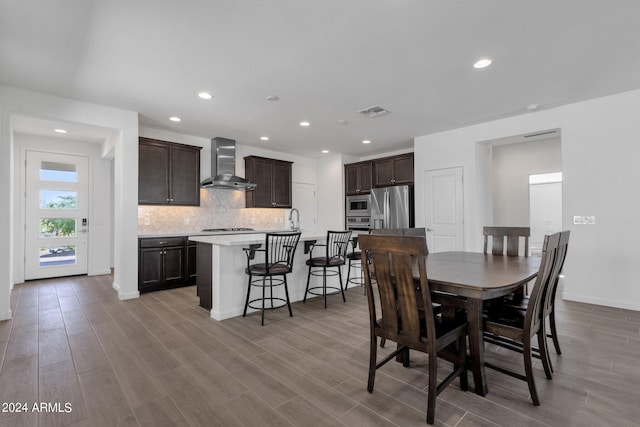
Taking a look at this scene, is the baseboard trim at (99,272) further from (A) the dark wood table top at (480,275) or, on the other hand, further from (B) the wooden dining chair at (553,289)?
(B) the wooden dining chair at (553,289)

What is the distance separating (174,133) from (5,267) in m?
3.05

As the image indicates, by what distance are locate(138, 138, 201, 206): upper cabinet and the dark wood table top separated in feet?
14.2

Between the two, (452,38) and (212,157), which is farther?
(212,157)

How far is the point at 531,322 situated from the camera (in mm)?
1862

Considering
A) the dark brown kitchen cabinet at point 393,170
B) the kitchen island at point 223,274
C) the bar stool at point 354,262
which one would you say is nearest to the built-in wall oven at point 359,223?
the dark brown kitchen cabinet at point 393,170

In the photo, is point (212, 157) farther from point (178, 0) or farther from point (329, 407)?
point (329, 407)

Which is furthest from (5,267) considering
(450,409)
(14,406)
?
(450,409)

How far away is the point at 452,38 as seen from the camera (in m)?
2.56

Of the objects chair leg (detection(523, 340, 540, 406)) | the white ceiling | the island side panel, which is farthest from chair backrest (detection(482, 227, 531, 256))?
the island side panel

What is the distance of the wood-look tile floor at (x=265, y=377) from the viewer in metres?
1.77

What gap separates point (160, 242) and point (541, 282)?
4.87m

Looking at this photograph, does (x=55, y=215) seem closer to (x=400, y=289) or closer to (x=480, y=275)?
(x=400, y=289)

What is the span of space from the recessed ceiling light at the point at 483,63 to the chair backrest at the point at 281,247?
250 centimetres

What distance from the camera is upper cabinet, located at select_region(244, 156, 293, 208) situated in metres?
6.34
